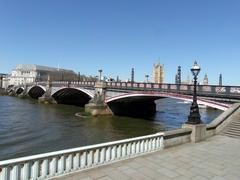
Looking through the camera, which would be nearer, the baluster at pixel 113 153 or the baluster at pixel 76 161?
the baluster at pixel 76 161

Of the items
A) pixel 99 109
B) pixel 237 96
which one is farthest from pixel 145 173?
pixel 99 109

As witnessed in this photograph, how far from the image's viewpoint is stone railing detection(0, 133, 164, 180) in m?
5.45

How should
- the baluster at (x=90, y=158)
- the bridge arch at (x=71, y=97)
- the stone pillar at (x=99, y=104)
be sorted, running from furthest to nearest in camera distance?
the bridge arch at (x=71, y=97), the stone pillar at (x=99, y=104), the baluster at (x=90, y=158)

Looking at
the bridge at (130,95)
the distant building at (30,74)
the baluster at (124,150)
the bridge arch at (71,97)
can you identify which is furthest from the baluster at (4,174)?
the distant building at (30,74)

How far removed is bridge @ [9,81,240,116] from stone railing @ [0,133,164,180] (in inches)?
616

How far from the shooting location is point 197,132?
1113cm

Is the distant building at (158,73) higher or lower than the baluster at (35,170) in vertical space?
higher

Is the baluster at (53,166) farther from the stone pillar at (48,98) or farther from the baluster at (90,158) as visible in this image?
the stone pillar at (48,98)

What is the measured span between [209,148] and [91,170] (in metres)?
5.63

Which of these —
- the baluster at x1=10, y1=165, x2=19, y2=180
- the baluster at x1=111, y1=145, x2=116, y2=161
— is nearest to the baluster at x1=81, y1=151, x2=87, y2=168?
the baluster at x1=111, y1=145, x2=116, y2=161

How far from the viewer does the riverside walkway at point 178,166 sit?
658 centimetres

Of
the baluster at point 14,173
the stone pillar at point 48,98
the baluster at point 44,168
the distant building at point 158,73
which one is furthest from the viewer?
the distant building at point 158,73

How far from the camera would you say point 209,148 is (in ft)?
33.1

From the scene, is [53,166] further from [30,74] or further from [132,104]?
[30,74]
